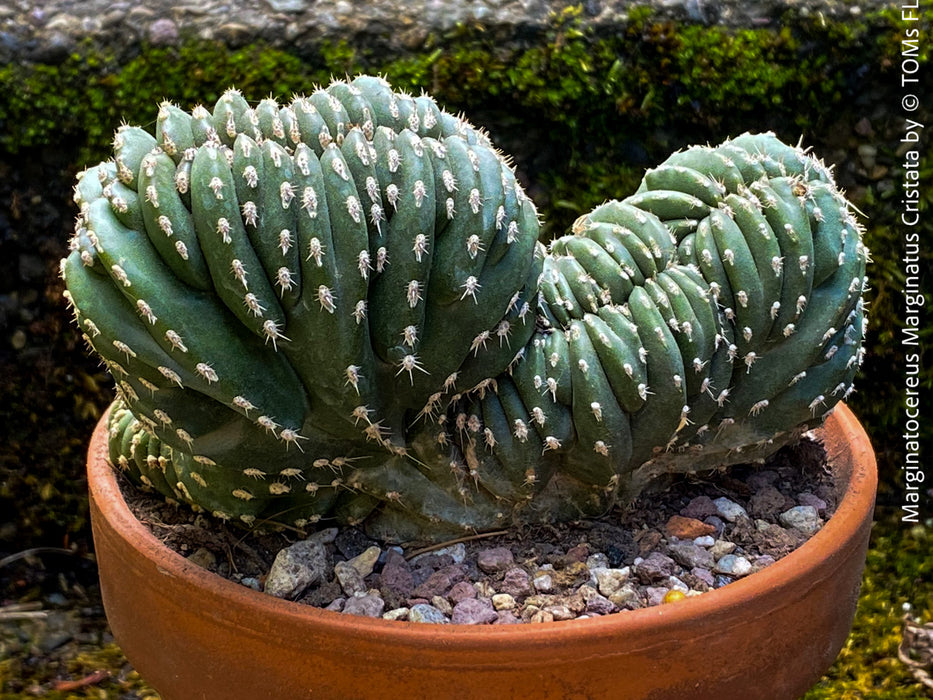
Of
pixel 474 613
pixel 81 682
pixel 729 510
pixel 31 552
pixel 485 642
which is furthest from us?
pixel 31 552

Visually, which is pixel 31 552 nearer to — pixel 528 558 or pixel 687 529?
pixel 528 558

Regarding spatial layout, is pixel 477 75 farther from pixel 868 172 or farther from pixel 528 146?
pixel 868 172

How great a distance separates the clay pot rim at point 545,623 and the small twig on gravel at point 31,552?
30.6 inches

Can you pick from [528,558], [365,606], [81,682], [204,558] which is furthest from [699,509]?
[81,682]

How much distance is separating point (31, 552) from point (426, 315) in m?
1.38

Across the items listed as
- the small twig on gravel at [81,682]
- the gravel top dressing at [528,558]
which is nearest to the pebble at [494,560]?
the gravel top dressing at [528,558]

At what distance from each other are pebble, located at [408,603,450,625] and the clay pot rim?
103 mm

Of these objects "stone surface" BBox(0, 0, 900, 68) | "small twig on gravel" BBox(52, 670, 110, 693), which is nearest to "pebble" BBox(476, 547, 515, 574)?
"small twig on gravel" BBox(52, 670, 110, 693)

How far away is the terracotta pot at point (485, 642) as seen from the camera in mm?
1033

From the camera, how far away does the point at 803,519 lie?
52.5 inches

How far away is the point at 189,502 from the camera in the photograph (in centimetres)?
132

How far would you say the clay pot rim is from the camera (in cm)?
103

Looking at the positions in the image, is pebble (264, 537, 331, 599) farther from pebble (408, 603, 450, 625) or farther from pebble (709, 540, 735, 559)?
→ pebble (709, 540, 735, 559)

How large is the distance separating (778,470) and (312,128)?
85 cm
